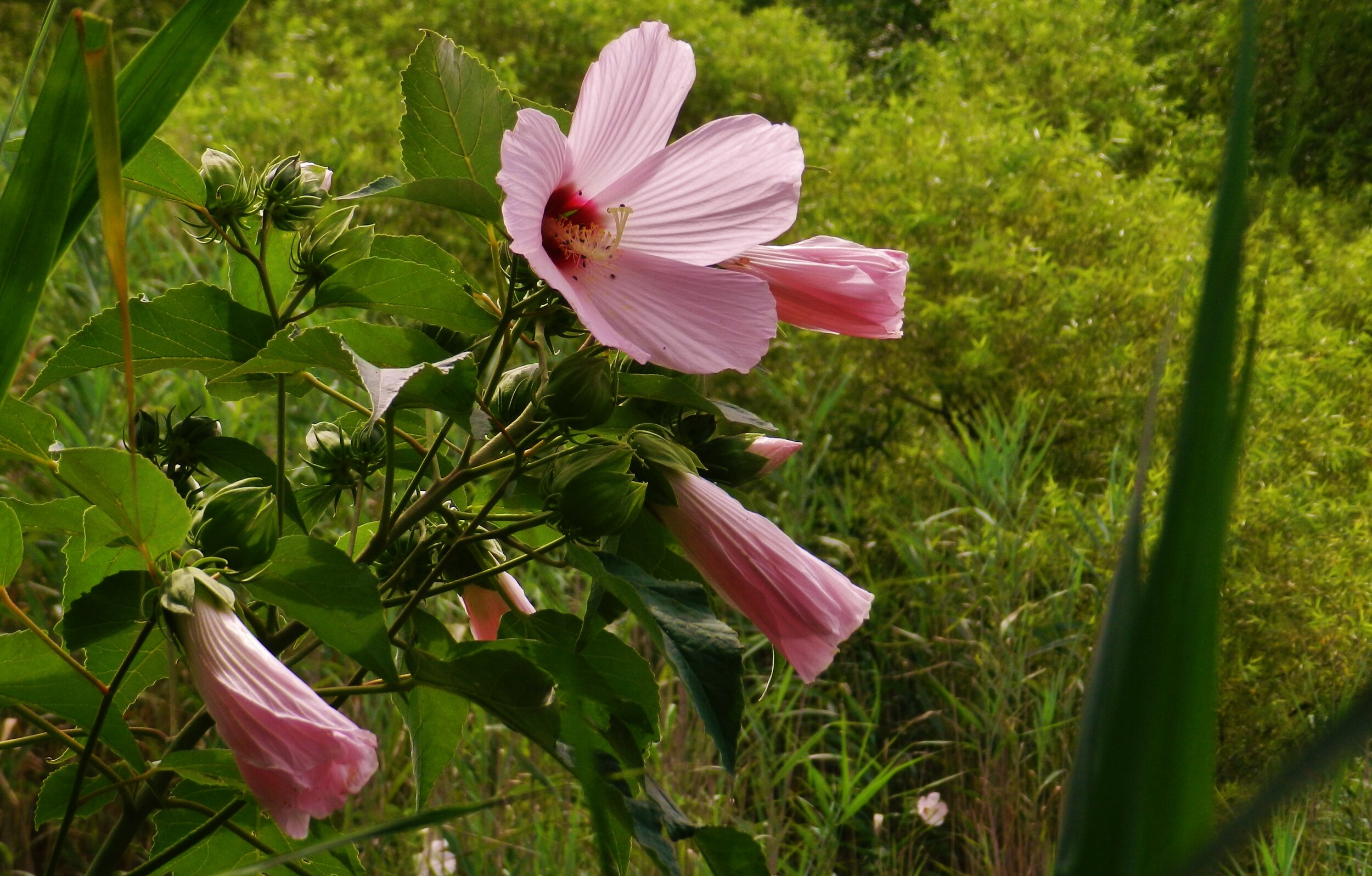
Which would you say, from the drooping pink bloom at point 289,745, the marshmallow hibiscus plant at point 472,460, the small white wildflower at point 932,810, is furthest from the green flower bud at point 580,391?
the small white wildflower at point 932,810

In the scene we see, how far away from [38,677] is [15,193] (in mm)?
168

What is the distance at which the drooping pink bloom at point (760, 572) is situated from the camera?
0.40 metres

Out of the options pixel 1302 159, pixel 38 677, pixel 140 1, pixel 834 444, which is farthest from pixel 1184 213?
pixel 140 1

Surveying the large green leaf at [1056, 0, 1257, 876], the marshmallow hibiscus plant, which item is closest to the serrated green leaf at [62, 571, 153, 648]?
the marshmallow hibiscus plant

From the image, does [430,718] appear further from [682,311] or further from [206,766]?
[682,311]

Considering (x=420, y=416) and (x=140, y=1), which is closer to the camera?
(x=420, y=416)

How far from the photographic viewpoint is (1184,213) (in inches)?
91.1

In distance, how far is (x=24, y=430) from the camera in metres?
0.42

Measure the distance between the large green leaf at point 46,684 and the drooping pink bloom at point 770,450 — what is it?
238 mm

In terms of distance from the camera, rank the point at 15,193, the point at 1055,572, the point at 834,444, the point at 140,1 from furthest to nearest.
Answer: the point at 140,1, the point at 834,444, the point at 1055,572, the point at 15,193

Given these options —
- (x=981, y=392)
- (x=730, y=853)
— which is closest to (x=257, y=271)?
(x=730, y=853)

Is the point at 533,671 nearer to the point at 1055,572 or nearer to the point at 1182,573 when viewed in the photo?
the point at 1182,573

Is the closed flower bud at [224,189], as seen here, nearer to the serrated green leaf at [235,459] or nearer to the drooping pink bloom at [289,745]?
the serrated green leaf at [235,459]

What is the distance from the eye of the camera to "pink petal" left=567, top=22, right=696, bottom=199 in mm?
408
